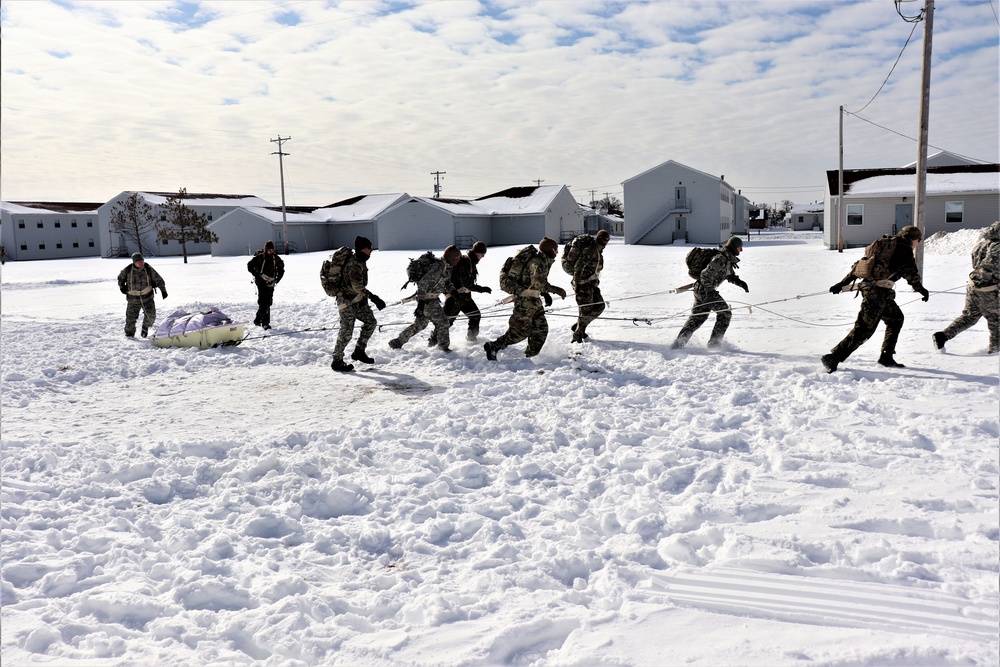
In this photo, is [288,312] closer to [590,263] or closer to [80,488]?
[590,263]

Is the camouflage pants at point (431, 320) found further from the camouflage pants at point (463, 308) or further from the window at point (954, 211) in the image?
the window at point (954, 211)

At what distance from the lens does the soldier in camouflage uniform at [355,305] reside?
32.1 ft

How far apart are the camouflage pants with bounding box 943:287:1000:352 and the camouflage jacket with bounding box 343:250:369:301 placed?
7736 millimetres

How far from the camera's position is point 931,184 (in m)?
35.3

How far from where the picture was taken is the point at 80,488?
208 inches

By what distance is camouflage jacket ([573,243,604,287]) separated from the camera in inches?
422

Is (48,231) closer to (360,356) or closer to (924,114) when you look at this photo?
(360,356)

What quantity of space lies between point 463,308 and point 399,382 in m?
2.85

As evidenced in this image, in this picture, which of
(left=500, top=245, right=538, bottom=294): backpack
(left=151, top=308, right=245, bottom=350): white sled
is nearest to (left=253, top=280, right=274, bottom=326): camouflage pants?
(left=151, top=308, right=245, bottom=350): white sled

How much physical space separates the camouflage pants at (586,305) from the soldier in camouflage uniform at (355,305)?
3.04m

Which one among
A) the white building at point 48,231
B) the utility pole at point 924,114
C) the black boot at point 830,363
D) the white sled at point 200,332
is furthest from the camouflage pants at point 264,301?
the white building at point 48,231

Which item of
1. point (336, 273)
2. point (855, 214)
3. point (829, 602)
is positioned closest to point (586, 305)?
point (336, 273)

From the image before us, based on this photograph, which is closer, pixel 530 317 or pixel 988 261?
pixel 988 261

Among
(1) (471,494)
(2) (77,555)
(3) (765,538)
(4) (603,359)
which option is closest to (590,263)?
(4) (603,359)
